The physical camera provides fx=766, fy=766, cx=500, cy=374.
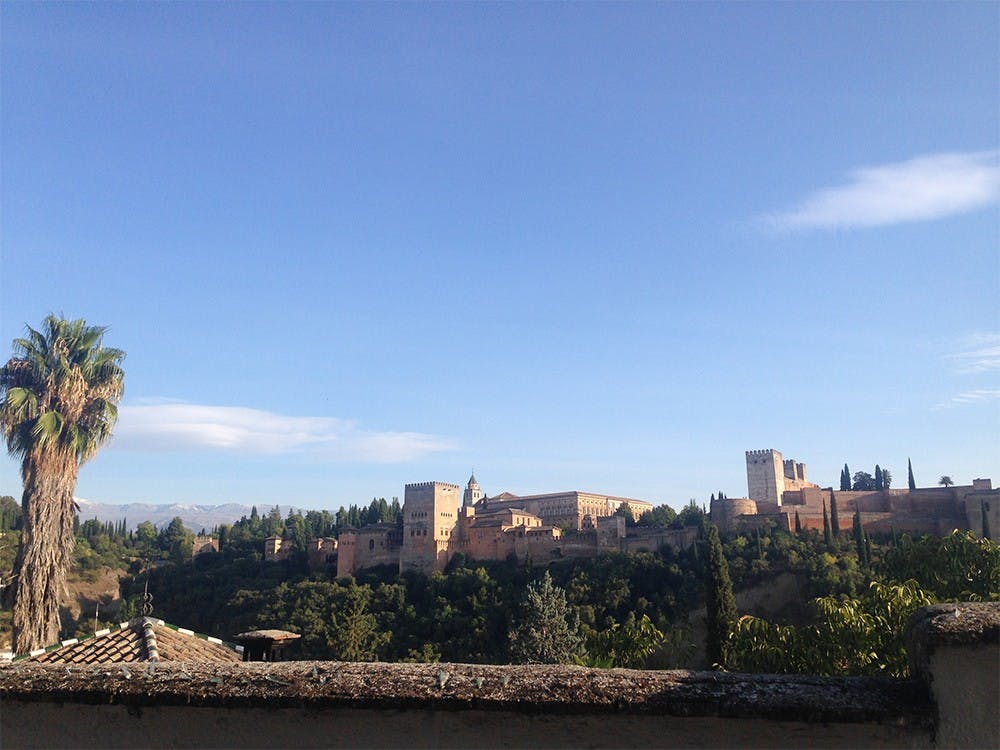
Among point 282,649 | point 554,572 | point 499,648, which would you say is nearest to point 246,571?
point 554,572

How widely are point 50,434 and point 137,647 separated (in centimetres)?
1069

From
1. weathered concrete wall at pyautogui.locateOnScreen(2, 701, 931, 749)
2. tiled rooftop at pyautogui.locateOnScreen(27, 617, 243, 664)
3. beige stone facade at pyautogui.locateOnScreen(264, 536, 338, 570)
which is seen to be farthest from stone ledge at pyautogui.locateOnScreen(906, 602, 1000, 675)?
beige stone facade at pyautogui.locateOnScreen(264, 536, 338, 570)

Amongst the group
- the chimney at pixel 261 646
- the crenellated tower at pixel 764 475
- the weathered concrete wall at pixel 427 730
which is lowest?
the chimney at pixel 261 646

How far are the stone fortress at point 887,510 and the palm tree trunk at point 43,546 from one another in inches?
2085

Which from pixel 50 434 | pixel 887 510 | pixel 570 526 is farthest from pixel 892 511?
pixel 50 434

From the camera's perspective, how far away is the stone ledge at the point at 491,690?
10.1 ft

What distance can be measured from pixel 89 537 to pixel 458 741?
8095cm

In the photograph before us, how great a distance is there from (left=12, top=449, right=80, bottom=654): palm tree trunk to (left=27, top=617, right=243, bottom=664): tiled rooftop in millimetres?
8055

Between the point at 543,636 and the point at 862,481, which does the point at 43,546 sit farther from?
the point at 862,481

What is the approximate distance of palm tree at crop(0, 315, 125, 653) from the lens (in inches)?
596

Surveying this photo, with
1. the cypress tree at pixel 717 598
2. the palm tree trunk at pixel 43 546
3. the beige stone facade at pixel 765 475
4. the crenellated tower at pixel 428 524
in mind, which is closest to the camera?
the palm tree trunk at pixel 43 546

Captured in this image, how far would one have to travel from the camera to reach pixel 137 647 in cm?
747

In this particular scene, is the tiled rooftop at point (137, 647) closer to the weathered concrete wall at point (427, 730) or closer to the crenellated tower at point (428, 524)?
the weathered concrete wall at point (427, 730)

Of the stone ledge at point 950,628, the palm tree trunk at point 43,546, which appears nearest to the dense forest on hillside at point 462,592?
the palm tree trunk at point 43,546
